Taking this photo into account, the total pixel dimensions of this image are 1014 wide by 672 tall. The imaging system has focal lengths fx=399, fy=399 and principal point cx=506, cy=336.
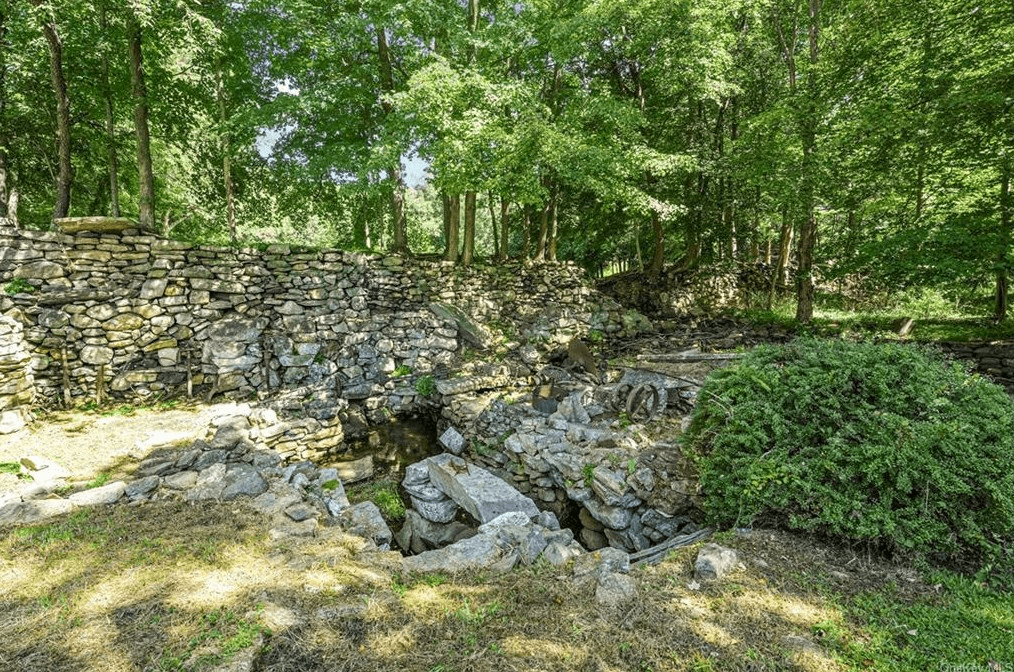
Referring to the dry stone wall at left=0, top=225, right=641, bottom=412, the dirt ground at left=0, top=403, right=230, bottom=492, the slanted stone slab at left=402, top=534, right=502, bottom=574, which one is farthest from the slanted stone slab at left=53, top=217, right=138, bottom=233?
the slanted stone slab at left=402, top=534, right=502, bottom=574

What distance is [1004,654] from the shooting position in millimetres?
2189

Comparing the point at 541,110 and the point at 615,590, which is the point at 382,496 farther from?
the point at 541,110

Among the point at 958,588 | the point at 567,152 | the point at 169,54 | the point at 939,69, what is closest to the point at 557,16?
the point at 567,152

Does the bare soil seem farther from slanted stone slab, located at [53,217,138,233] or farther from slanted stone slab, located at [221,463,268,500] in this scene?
slanted stone slab, located at [53,217,138,233]

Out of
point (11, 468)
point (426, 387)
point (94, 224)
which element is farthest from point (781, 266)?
point (94, 224)

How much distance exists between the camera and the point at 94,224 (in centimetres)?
789

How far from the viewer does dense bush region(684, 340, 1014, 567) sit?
9.89 ft

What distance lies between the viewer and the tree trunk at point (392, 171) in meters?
9.88

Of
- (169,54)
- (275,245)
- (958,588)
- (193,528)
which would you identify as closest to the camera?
(958,588)

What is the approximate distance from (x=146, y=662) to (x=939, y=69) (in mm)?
13588

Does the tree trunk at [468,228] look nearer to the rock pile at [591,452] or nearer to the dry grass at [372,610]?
the rock pile at [591,452]

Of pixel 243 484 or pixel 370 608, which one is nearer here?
pixel 370 608

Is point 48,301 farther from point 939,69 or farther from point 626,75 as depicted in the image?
point 939,69

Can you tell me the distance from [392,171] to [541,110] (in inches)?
164
